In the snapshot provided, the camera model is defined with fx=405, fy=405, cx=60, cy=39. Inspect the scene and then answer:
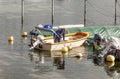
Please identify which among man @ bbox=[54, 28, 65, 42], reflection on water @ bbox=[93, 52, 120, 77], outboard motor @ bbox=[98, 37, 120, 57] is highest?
man @ bbox=[54, 28, 65, 42]

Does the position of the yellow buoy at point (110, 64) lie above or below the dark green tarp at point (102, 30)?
below

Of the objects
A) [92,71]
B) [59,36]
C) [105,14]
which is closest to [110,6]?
[105,14]

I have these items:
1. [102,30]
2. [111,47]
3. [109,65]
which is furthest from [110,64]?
[102,30]

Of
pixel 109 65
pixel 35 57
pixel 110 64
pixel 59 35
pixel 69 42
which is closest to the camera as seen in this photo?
pixel 109 65

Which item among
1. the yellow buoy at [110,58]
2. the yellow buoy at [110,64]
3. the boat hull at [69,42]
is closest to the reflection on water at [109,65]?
the yellow buoy at [110,64]

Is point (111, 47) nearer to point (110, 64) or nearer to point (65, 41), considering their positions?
point (110, 64)

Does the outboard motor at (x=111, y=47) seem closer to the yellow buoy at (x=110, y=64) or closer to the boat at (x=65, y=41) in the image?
the yellow buoy at (x=110, y=64)

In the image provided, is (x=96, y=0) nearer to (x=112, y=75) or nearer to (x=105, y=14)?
(x=105, y=14)

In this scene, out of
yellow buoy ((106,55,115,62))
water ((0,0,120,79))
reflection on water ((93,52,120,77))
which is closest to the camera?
water ((0,0,120,79))

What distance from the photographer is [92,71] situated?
111ft

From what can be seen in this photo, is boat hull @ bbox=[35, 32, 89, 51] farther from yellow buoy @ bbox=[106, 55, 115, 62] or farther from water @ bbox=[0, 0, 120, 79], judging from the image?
yellow buoy @ bbox=[106, 55, 115, 62]

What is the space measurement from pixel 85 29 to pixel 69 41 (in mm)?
5026

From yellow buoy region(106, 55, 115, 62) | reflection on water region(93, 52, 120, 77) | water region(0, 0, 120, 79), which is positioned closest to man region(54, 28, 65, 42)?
water region(0, 0, 120, 79)

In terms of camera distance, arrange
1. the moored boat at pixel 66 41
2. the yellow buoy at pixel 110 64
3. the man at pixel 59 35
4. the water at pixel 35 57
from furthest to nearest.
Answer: the man at pixel 59 35
the moored boat at pixel 66 41
the yellow buoy at pixel 110 64
the water at pixel 35 57
